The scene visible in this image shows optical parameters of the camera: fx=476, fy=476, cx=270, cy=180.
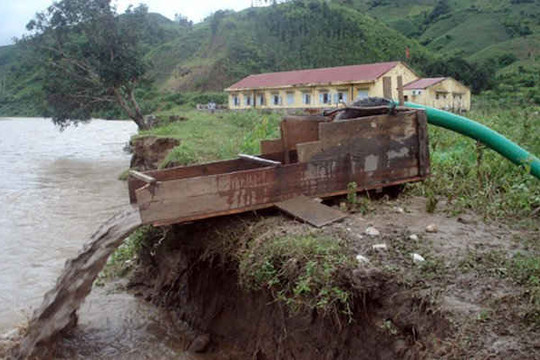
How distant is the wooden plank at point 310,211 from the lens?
3885 mm

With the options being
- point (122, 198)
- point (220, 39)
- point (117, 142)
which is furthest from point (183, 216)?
point (220, 39)

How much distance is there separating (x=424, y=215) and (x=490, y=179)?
4.79ft

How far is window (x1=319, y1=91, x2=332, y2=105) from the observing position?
27641mm

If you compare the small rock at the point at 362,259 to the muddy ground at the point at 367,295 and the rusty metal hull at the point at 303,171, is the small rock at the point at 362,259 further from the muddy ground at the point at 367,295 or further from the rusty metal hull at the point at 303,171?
the rusty metal hull at the point at 303,171

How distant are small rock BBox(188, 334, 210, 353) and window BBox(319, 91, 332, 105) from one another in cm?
2432

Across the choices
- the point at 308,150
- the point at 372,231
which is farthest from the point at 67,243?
the point at 372,231

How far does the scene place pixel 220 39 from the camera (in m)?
67.0

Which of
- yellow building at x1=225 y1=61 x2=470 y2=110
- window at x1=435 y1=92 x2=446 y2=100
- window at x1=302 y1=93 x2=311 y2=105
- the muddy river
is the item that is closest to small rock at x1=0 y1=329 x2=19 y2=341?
the muddy river

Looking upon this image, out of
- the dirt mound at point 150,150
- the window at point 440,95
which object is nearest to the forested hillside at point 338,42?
the window at point 440,95

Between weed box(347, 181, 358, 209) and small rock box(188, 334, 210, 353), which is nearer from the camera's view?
small rock box(188, 334, 210, 353)

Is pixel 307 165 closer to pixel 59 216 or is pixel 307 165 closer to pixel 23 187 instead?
pixel 59 216

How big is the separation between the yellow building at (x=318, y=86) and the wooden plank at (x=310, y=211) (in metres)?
19.9

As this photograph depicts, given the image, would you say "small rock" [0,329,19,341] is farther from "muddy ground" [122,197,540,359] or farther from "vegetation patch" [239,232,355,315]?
"vegetation patch" [239,232,355,315]

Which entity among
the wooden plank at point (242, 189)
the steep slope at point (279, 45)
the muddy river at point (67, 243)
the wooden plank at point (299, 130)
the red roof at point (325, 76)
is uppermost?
the steep slope at point (279, 45)
